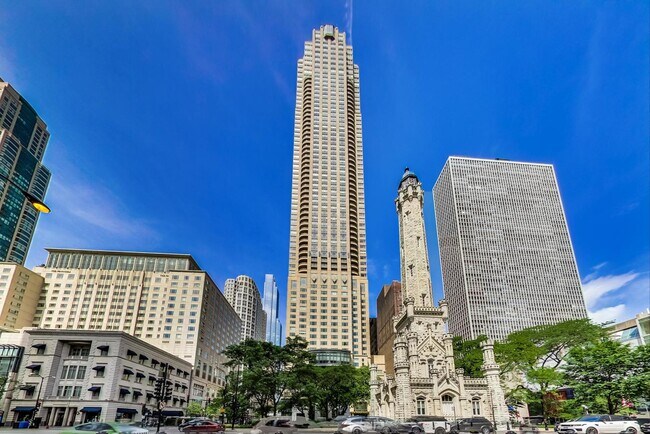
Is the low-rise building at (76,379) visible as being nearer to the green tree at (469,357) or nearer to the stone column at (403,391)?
the stone column at (403,391)

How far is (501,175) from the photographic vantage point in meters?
163

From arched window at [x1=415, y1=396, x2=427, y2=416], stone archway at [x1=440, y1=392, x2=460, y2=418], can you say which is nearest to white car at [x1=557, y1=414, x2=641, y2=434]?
arched window at [x1=415, y1=396, x2=427, y2=416]

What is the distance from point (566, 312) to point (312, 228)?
95.3 m

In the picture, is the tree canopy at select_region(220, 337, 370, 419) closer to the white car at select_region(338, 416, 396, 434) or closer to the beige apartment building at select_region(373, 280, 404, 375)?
the white car at select_region(338, 416, 396, 434)

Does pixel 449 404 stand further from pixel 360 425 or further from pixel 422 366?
pixel 360 425

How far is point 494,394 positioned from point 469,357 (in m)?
25.7

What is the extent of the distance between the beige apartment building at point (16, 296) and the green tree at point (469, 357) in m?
117

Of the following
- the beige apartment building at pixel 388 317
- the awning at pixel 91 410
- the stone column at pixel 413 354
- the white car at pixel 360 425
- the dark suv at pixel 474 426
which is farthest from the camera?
the beige apartment building at pixel 388 317

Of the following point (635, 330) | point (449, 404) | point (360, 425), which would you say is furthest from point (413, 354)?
point (635, 330)

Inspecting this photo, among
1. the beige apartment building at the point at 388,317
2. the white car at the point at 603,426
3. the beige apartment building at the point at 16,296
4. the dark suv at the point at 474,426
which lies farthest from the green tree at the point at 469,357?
the beige apartment building at the point at 16,296

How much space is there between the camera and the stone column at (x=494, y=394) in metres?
44.2

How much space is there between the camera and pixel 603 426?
27.1m

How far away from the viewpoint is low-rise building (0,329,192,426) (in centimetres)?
5734

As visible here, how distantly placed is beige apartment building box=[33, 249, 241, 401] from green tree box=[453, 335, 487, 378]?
64550mm
